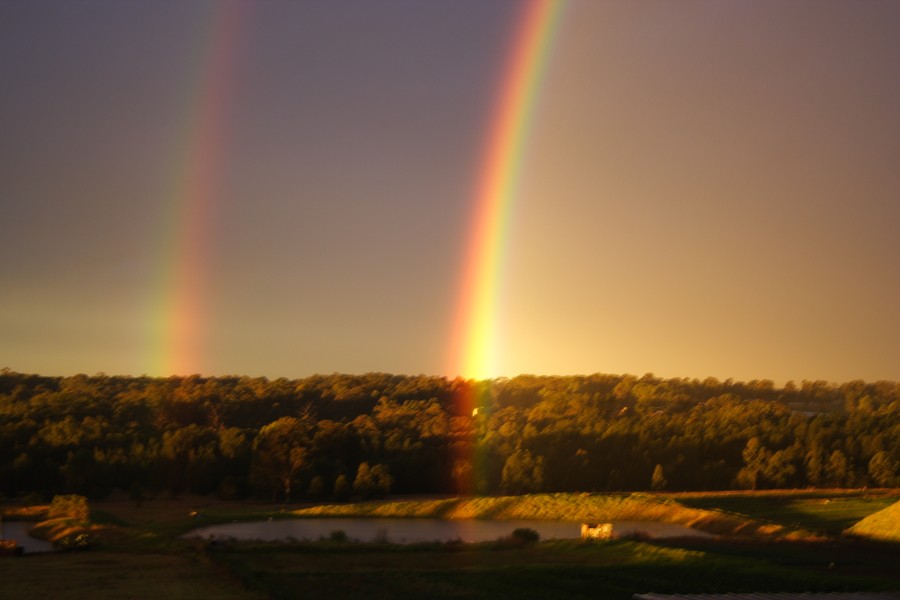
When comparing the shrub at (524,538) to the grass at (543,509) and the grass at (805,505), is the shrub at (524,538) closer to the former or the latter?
the grass at (543,509)

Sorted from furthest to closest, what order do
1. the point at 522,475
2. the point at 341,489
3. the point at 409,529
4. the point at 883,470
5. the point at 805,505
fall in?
the point at 883,470 < the point at 522,475 < the point at 341,489 < the point at 805,505 < the point at 409,529

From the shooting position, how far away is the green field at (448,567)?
1811 cm

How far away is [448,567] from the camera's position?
21.5 metres

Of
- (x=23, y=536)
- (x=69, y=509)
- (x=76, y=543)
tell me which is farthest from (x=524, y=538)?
(x=69, y=509)

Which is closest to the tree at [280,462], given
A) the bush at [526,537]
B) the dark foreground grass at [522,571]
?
the bush at [526,537]

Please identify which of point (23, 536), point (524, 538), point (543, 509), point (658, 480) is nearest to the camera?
point (524, 538)

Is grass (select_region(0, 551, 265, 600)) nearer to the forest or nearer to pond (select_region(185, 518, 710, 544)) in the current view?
pond (select_region(185, 518, 710, 544))

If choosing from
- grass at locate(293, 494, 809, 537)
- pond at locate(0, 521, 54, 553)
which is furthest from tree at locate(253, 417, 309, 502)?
pond at locate(0, 521, 54, 553)

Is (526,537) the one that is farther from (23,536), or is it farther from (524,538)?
(23,536)

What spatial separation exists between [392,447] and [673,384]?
2468 inches

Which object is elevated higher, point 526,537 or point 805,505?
point 526,537

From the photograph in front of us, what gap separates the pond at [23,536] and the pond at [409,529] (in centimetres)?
424

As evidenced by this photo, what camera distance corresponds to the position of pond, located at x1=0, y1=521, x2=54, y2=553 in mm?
25500

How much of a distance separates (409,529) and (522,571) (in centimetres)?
1284
